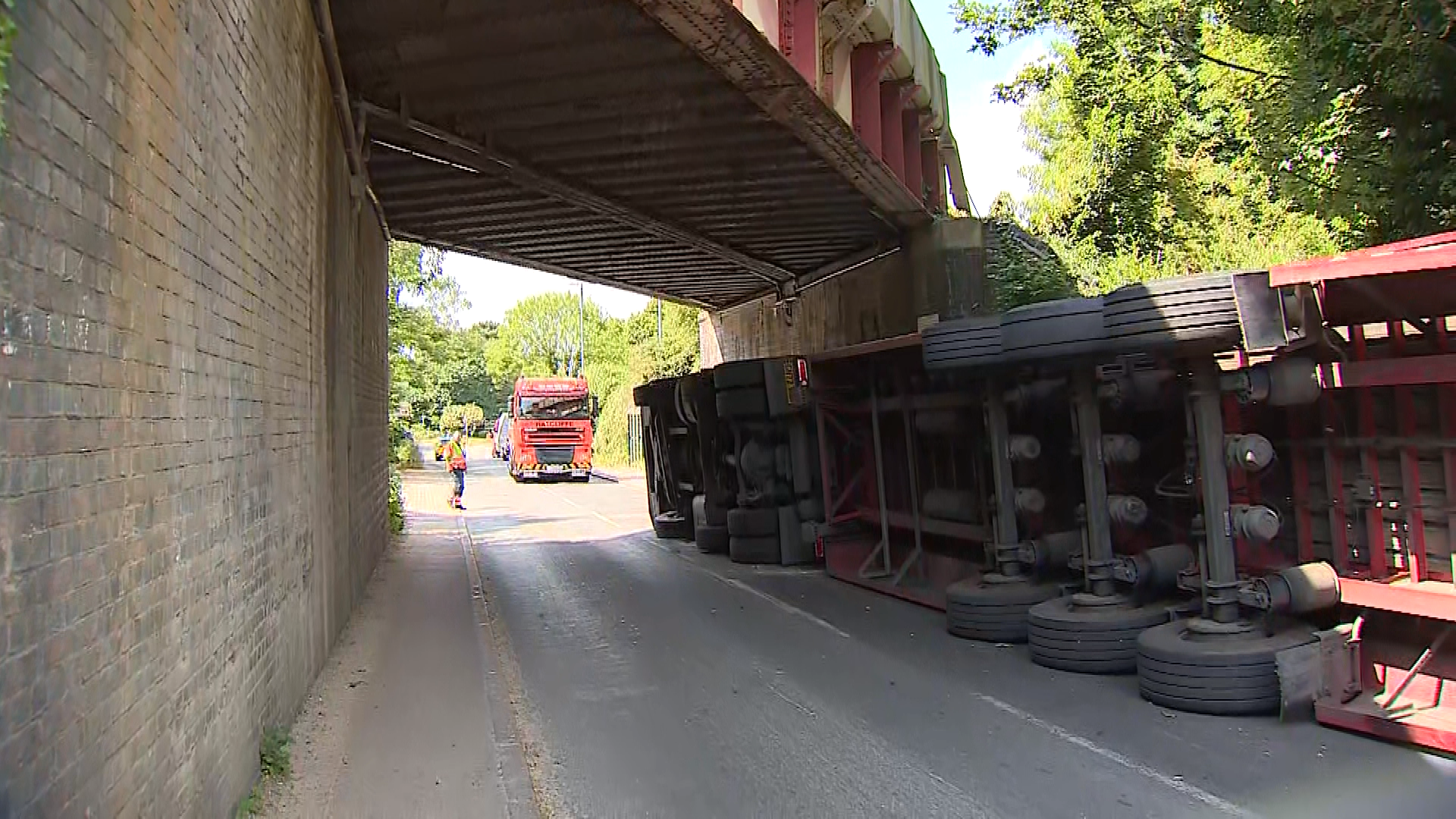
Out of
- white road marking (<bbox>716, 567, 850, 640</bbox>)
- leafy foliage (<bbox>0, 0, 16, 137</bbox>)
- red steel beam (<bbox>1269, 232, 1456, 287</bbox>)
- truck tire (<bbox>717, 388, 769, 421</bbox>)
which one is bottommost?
white road marking (<bbox>716, 567, 850, 640</bbox>)

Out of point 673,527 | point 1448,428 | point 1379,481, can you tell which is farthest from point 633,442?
point 1448,428

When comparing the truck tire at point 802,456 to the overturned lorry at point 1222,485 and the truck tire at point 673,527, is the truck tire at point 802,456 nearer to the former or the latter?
the overturned lorry at point 1222,485

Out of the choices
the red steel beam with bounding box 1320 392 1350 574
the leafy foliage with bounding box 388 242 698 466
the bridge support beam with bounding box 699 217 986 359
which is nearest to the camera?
the red steel beam with bounding box 1320 392 1350 574

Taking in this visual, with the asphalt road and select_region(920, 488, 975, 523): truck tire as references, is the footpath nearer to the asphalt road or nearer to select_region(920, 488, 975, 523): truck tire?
the asphalt road

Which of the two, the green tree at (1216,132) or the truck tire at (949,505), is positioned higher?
the green tree at (1216,132)

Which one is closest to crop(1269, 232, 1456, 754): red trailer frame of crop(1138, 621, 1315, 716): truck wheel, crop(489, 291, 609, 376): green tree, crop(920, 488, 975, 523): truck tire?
crop(1138, 621, 1315, 716): truck wheel

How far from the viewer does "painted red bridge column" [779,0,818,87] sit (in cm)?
927

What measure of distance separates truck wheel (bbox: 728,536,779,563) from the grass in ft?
26.4

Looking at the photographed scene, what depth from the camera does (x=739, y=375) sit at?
12.3 m

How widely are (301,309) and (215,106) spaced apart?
282 centimetres

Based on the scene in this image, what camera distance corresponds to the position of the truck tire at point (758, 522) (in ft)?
42.9

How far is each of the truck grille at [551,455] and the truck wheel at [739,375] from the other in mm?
23108

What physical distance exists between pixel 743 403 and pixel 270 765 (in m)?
7.72

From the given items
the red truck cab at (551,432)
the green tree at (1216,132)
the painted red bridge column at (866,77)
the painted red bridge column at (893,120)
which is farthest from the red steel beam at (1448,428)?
the red truck cab at (551,432)
